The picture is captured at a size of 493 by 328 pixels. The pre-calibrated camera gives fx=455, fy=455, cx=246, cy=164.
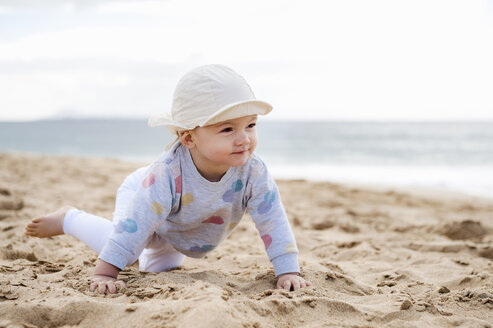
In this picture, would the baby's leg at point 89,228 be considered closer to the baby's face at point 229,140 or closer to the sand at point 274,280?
the sand at point 274,280

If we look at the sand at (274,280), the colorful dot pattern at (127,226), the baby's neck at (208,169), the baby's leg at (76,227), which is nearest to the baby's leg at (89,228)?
the baby's leg at (76,227)

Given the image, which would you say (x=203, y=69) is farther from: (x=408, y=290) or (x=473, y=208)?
(x=473, y=208)

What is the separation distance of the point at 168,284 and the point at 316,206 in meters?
3.54

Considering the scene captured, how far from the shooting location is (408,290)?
86.0 inches

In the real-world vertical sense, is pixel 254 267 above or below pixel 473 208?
above

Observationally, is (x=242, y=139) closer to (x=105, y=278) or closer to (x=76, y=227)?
(x=105, y=278)

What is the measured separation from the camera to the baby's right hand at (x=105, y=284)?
194 centimetres

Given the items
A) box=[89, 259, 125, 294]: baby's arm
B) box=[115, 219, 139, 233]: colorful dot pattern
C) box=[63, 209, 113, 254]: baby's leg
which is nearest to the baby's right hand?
box=[89, 259, 125, 294]: baby's arm

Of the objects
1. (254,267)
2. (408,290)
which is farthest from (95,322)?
(408,290)

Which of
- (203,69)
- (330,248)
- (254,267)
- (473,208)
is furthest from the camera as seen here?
(473,208)

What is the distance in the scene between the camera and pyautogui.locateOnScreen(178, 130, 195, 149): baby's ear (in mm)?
2160

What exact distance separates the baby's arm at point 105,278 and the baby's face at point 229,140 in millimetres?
676

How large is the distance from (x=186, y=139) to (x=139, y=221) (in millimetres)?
444

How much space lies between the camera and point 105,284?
1.98 metres
